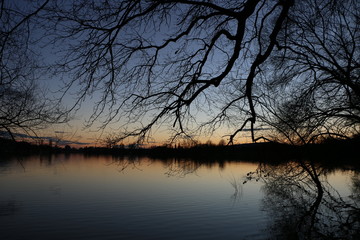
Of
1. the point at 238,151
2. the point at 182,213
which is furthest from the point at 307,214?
the point at 238,151

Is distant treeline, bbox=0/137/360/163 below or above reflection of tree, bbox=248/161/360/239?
above

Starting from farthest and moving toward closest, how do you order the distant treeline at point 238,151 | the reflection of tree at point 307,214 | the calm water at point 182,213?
the calm water at point 182,213 → the reflection of tree at point 307,214 → the distant treeline at point 238,151

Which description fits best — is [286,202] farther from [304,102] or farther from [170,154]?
[170,154]

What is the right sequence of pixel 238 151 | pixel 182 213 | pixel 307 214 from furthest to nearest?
pixel 182 213 < pixel 307 214 < pixel 238 151

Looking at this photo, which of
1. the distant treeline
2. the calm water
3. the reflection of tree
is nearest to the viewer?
the distant treeline

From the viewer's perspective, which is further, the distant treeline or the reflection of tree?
the reflection of tree

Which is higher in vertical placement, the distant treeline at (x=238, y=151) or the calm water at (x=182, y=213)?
the distant treeline at (x=238, y=151)

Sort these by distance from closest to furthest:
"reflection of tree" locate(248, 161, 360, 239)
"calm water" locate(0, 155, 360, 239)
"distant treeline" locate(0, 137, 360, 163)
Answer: "distant treeline" locate(0, 137, 360, 163)
"reflection of tree" locate(248, 161, 360, 239)
"calm water" locate(0, 155, 360, 239)

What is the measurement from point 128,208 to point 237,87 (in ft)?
26.7

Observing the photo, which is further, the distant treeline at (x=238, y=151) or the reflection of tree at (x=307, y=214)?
the reflection of tree at (x=307, y=214)

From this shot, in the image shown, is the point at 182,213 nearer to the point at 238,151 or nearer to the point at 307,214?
the point at 307,214

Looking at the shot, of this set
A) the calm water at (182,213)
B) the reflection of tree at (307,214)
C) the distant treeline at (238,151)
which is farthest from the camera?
the calm water at (182,213)

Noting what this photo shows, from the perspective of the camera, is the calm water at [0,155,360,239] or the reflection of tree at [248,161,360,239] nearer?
the reflection of tree at [248,161,360,239]

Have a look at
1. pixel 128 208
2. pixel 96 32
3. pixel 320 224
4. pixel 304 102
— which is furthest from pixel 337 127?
pixel 128 208
